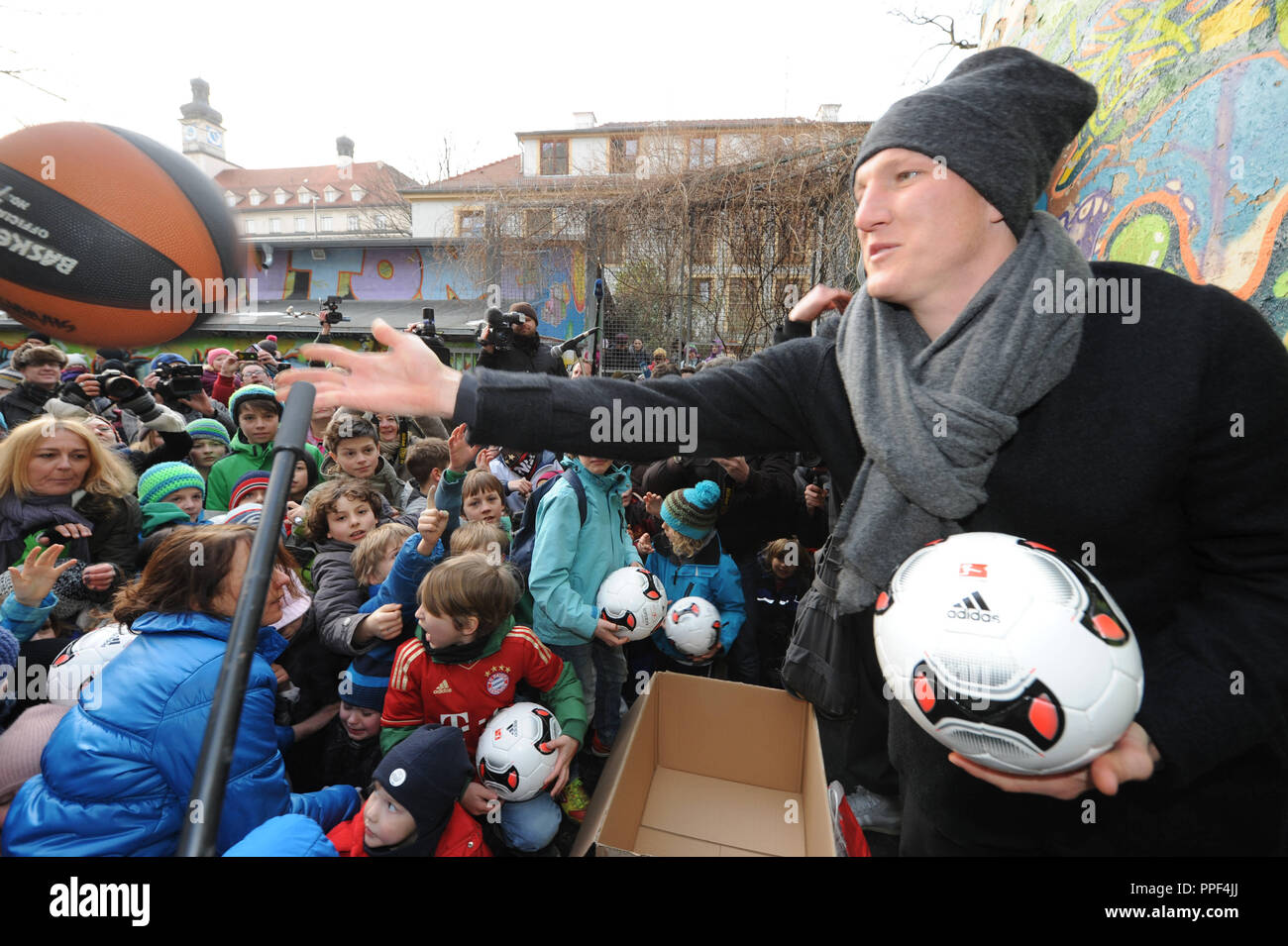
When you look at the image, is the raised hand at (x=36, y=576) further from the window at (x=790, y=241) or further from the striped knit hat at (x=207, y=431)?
the window at (x=790, y=241)

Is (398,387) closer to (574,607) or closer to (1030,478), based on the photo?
(1030,478)

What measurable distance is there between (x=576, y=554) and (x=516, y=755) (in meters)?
1.06

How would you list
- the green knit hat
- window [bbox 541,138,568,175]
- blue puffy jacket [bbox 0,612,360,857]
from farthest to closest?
window [bbox 541,138,568,175], the green knit hat, blue puffy jacket [bbox 0,612,360,857]

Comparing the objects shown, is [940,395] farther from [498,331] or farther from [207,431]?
[207,431]

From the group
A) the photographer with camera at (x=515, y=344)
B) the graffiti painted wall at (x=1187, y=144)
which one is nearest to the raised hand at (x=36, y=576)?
the photographer with camera at (x=515, y=344)

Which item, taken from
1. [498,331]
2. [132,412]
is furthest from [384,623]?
[498,331]

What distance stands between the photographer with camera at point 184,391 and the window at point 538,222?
8817 mm

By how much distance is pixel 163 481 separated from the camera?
3.52 metres

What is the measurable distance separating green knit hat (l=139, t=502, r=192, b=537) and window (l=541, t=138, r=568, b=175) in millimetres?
36000

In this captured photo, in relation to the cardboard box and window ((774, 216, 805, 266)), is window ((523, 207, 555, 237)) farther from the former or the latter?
the cardboard box

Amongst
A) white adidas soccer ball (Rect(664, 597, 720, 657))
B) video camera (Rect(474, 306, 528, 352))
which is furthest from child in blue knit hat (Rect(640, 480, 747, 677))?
video camera (Rect(474, 306, 528, 352))

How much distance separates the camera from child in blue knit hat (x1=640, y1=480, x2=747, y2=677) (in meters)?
3.57

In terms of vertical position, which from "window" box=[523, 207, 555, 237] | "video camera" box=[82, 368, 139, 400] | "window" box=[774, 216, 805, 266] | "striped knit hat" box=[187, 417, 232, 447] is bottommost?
"striped knit hat" box=[187, 417, 232, 447]

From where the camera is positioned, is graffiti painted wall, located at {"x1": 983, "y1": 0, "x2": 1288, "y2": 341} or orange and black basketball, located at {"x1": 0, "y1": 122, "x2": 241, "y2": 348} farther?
orange and black basketball, located at {"x1": 0, "y1": 122, "x2": 241, "y2": 348}
